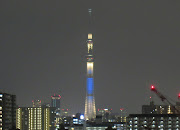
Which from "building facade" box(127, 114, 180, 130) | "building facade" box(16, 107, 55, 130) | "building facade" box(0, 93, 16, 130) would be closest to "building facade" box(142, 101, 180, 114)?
"building facade" box(16, 107, 55, 130)

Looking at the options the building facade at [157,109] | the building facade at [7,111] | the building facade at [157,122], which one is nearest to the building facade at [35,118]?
the building facade at [157,109]

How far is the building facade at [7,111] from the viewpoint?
86562 millimetres

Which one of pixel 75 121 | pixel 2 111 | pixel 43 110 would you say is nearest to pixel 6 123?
pixel 2 111

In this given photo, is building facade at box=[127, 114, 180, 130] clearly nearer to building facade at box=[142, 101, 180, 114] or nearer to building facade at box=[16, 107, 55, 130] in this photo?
building facade at box=[16, 107, 55, 130]

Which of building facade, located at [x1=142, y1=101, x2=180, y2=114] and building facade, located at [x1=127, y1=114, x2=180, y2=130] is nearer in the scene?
building facade, located at [x1=127, y1=114, x2=180, y2=130]

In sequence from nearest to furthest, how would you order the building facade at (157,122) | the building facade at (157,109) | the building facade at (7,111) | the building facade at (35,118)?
the building facade at (7,111) → the building facade at (157,122) → the building facade at (35,118) → the building facade at (157,109)

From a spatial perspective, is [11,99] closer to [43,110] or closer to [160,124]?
[160,124]

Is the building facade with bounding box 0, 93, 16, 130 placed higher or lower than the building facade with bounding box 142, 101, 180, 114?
lower

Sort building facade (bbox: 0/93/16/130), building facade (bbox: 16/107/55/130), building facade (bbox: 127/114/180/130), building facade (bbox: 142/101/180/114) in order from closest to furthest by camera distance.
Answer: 1. building facade (bbox: 0/93/16/130)
2. building facade (bbox: 127/114/180/130)
3. building facade (bbox: 16/107/55/130)
4. building facade (bbox: 142/101/180/114)

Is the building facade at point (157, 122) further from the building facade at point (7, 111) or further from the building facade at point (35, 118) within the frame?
the building facade at point (35, 118)

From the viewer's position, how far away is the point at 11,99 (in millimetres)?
91000

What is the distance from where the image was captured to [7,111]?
88.9m

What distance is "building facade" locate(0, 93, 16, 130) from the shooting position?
8656cm

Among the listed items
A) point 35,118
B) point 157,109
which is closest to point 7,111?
point 35,118
